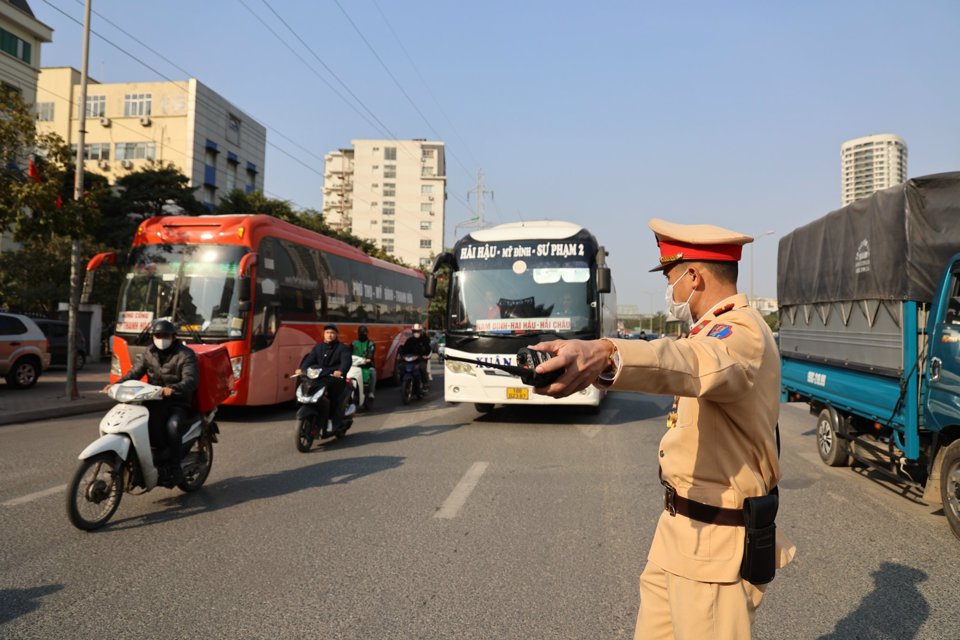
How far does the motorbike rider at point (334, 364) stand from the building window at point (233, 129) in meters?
53.1

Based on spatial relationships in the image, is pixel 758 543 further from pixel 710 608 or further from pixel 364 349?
pixel 364 349

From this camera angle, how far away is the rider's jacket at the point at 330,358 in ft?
29.8

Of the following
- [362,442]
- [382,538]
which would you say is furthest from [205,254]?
[382,538]

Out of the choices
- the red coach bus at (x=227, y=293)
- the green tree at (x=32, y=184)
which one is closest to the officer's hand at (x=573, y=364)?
the red coach bus at (x=227, y=293)

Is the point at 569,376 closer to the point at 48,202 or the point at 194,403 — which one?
the point at 194,403

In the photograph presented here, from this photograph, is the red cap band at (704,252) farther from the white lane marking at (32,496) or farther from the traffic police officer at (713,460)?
the white lane marking at (32,496)

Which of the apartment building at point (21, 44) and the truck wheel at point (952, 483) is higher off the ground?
the apartment building at point (21, 44)

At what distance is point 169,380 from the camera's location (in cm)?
617

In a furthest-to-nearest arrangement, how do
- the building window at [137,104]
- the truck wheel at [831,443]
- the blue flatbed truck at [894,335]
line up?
the building window at [137,104] < the truck wheel at [831,443] < the blue flatbed truck at [894,335]

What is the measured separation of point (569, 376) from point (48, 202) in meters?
13.6

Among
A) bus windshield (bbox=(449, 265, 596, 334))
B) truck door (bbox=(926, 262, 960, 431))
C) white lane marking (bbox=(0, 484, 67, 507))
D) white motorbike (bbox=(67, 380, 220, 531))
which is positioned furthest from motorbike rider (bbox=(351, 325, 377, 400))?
truck door (bbox=(926, 262, 960, 431))

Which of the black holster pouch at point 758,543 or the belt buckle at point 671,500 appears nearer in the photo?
the black holster pouch at point 758,543

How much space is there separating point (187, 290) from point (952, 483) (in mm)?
10613

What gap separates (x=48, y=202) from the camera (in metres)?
12.2
